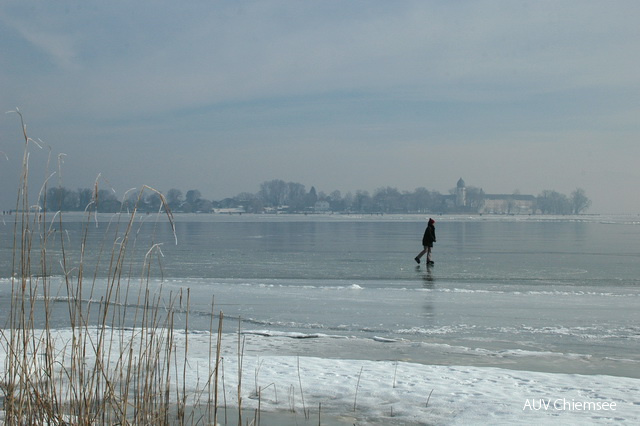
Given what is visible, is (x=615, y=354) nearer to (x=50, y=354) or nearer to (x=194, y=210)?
(x=50, y=354)

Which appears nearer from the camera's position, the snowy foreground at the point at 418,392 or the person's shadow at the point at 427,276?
the snowy foreground at the point at 418,392

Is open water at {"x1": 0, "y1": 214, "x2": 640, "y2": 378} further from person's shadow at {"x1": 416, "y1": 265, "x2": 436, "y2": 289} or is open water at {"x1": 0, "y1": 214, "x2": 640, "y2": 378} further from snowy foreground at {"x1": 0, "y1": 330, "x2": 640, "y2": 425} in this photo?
snowy foreground at {"x1": 0, "y1": 330, "x2": 640, "y2": 425}

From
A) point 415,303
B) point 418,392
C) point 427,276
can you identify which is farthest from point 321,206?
point 418,392

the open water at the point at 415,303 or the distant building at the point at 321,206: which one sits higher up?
the distant building at the point at 321,206

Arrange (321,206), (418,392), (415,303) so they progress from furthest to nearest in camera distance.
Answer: (321,206), (415,303), (418,392)

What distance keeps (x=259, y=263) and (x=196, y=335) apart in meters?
11.5

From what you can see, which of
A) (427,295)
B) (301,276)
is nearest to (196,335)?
(427,295)

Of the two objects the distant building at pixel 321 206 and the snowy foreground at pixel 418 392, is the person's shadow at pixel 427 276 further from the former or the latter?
the distant building at pixel 321 206

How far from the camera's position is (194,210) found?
162m

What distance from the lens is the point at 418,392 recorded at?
546 centimetres

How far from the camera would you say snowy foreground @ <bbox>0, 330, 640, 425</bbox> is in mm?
4812

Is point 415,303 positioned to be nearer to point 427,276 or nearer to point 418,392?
point 427,276

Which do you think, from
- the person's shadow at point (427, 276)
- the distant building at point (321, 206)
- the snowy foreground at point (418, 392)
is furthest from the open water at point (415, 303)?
the distant building at point (321, 206)

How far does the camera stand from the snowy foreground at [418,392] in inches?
189
